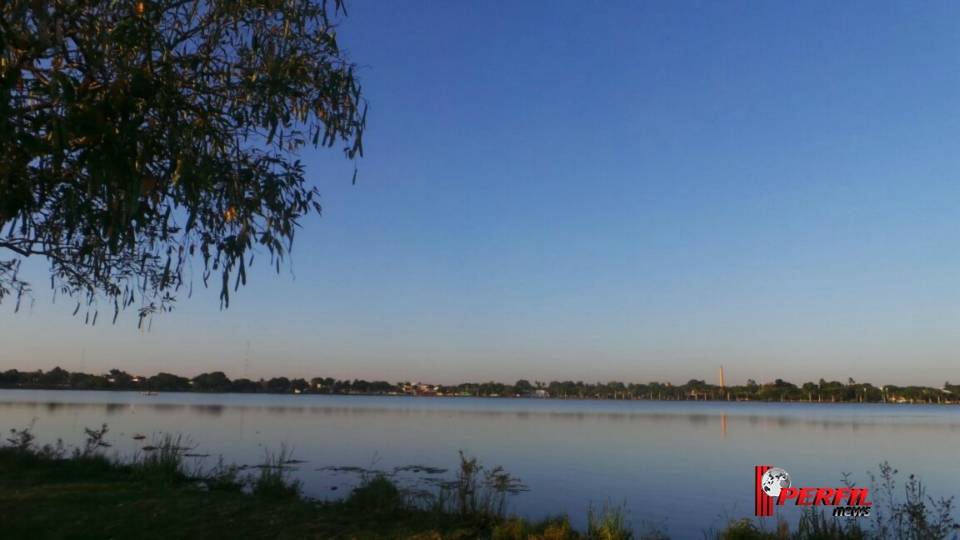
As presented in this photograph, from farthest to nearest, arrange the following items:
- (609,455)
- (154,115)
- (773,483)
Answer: (609,455) → (773,483) → (154,115)

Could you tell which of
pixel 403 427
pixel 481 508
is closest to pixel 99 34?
pixel 481 508

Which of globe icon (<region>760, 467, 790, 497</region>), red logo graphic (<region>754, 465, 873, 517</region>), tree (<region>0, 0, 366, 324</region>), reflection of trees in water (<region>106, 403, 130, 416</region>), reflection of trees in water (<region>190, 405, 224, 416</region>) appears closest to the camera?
tree (<region>0, 0, 366, 324</region>)

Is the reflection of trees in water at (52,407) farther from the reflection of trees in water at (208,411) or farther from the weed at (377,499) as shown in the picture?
the weed at (377,499)

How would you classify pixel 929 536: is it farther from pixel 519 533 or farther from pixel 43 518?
pixel 43 518

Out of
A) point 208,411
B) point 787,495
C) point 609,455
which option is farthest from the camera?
point 208,411

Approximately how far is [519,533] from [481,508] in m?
1.60

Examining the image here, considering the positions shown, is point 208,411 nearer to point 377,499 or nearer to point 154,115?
point 377,499

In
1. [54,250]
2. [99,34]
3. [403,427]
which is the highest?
[99,34]

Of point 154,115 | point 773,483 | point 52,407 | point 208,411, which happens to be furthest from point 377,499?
point 52,407

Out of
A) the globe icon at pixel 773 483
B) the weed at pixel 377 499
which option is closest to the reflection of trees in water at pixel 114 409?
the weed at pixel 377 499

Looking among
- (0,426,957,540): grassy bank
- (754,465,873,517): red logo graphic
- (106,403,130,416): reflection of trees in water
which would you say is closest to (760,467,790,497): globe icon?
(754,465,873,517): red logo graphic

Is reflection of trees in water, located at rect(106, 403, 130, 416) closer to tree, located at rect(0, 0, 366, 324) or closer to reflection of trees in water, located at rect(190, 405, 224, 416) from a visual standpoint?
reflection of trees in water, located at rect(190, 405, 224, 416)

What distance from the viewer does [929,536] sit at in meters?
6.98

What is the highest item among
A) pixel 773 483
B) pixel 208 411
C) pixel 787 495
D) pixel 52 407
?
pixel 773 483
